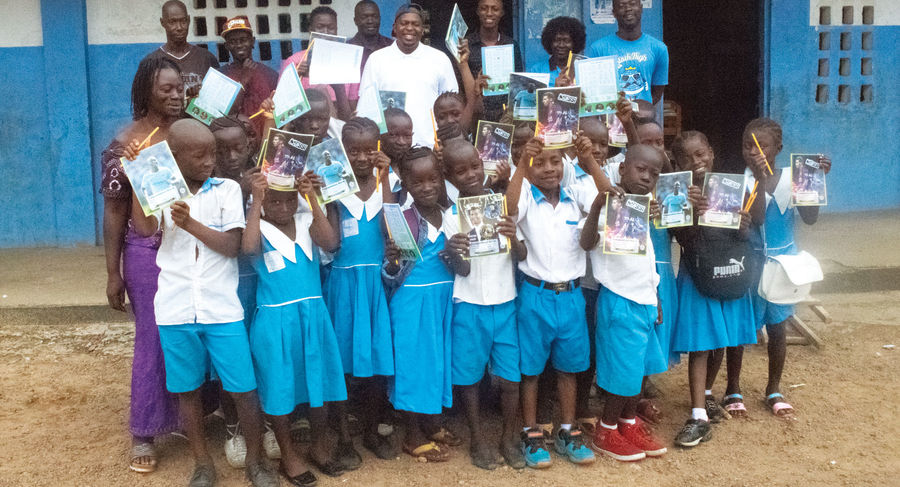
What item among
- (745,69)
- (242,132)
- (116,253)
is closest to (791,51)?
(745,69)

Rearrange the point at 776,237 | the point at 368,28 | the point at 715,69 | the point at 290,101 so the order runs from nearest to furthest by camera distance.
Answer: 1. the point at 290,101
2. the point at 776,237
3. the point at 368,28
4. the point at 715,69

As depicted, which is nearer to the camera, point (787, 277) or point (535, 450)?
point (535, 450)

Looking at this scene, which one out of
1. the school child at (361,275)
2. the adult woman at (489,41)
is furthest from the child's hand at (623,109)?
the school child at (361,275)

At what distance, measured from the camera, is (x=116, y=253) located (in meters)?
3.34

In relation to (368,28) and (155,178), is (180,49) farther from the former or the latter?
(155,178)

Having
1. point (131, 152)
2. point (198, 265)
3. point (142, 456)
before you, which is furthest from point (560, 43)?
point (142, 456)

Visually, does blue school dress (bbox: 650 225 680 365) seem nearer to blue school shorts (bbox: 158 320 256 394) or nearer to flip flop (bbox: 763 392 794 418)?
flip flop (bbox: 763 392 794 418)

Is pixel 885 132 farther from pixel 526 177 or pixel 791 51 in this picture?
pixel 526 177

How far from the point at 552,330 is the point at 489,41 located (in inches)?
78.6

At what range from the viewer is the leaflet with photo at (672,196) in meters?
3.39

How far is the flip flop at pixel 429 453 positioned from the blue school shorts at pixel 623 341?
0.72 metres

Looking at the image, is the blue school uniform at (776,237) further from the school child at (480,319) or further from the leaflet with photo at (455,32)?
the leaflet with photo at (455,32)

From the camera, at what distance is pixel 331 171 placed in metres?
3.17

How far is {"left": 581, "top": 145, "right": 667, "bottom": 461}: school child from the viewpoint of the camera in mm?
3334
